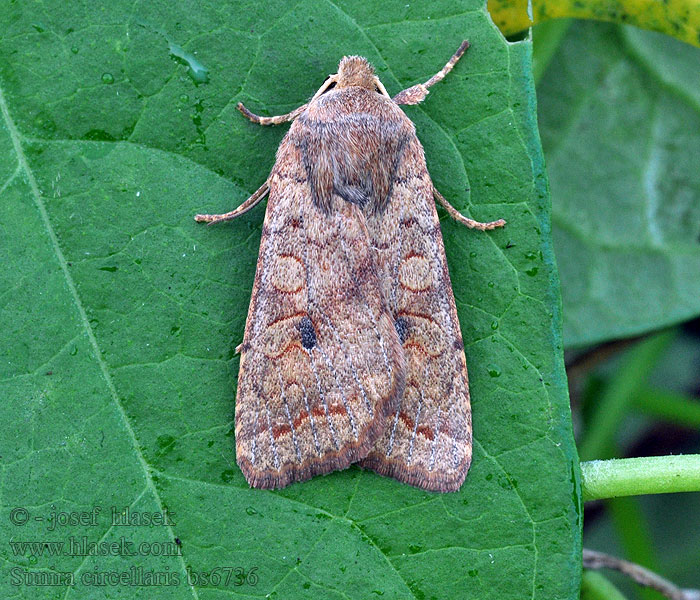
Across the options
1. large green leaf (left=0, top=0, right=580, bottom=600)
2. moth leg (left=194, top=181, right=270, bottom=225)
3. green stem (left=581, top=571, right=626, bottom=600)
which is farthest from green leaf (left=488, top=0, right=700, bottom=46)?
green stem (left=581, top=571, right=626, bottom=600)

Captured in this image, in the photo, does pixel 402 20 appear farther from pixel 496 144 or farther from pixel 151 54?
pixel 151 54

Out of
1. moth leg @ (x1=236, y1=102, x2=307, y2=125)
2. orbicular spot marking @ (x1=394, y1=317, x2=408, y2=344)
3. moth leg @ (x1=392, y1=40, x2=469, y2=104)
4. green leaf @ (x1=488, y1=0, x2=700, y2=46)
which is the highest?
green leaf @ (x1=488, y1=0, x2=700, y2=46)

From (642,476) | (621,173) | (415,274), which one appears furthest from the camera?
(621,173)

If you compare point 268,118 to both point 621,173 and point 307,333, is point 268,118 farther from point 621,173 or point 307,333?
point 621,173

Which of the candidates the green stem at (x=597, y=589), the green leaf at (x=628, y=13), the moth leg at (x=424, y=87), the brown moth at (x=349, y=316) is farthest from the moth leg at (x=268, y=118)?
the green stem at (x=597, y=589)

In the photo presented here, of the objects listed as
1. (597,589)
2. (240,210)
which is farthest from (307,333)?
(597,589)

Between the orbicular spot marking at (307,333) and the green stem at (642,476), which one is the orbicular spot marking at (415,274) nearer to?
the orbicular spot marking at (307,333)

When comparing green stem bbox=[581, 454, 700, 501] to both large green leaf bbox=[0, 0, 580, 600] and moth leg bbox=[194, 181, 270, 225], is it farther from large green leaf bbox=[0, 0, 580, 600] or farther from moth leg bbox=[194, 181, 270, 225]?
moth leg bbox=[194, 181, 270, 225]
